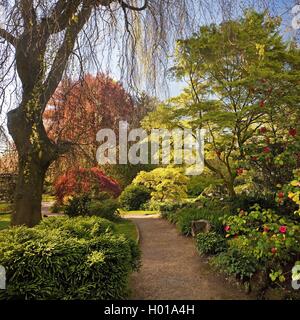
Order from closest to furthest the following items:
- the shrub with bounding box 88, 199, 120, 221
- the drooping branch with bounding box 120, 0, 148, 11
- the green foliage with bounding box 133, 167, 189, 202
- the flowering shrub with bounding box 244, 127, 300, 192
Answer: the drooping branch with bounding box 120, 0, 148, 11, the flowering shrub with bounding box 244, 127, 300, 192, the shrub with bounding box 88, 199, 120, 221, the green foliage with bounding box 133, 167, 189, 202

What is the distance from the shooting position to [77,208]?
33.4 feet

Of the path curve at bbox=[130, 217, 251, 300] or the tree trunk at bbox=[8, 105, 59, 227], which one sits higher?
the tree trunk at bbox=[8, 105, 59, 227]

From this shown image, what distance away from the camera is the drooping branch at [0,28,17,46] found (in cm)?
272

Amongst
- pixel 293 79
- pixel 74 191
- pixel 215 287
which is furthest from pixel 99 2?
pixel 74 191

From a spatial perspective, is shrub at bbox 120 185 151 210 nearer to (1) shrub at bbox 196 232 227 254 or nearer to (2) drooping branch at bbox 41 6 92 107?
(1) shrub at bbox 196 232 227 254

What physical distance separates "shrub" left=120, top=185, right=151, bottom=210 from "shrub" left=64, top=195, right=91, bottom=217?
4560 millimetres

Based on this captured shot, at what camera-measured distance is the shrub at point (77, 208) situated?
33.1 ft

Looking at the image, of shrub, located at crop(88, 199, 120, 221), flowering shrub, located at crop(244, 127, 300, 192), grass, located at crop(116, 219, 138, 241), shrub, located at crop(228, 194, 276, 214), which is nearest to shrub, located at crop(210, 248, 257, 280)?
flowering shrub, located at crop(244, 127, 300, 192)

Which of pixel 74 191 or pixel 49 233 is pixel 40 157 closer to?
pixel 49 233

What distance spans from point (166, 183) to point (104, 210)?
394cm

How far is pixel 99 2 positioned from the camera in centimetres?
295

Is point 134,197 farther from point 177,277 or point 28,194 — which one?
point 177,277

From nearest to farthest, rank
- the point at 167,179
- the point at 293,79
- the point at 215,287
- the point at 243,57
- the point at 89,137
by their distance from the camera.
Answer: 1. the point at 215,287
2. the point at 89,137
3. the point at 293,79
4. the point at 243,57
5. the point at 167,179
